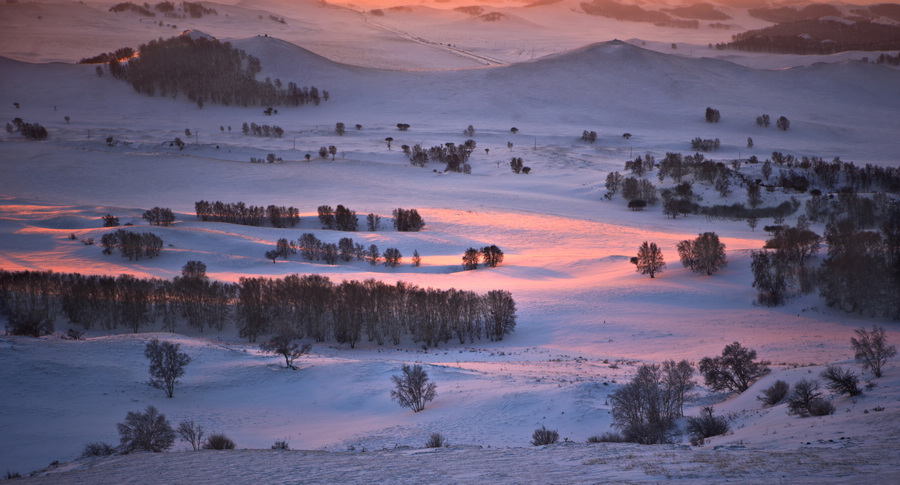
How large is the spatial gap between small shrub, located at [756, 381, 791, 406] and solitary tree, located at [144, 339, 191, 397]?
22114 mm

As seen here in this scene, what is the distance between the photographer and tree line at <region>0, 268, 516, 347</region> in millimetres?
36312

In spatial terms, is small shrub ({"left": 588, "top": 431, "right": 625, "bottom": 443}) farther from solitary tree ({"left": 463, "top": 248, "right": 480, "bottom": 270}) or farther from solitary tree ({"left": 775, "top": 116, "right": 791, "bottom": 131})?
solitary tree ({"left": 775, "top": 116, "right": 791, "bottom": 131})

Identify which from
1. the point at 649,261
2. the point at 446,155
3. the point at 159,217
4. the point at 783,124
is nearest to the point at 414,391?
the point at 649,261

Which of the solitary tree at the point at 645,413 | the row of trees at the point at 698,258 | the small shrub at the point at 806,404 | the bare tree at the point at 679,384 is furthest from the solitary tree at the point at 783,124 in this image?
the small shrub at the point at 806,404

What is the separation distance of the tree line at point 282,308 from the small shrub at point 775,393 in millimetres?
19077

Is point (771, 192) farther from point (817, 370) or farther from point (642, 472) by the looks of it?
point (642, 472)

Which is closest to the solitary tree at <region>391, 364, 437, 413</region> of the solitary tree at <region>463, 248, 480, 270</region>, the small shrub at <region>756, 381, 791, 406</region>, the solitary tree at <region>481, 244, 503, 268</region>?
the small shrub at <region>756, 381, 791, 406</region>

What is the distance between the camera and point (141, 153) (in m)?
96.2

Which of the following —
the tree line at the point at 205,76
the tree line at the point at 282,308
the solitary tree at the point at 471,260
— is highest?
the tree line at the point at 205,76

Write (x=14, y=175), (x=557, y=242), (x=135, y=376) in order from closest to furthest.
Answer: (x=135, y=376)
(x=557, y=242)
(x=14, y=175)

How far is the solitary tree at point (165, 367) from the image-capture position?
74.7 ft

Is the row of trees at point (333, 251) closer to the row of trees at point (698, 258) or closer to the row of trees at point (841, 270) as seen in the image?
the row of trees at point (698, 258)

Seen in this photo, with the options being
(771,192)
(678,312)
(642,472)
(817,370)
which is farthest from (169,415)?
(771,192)

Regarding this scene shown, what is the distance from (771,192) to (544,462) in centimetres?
6886
